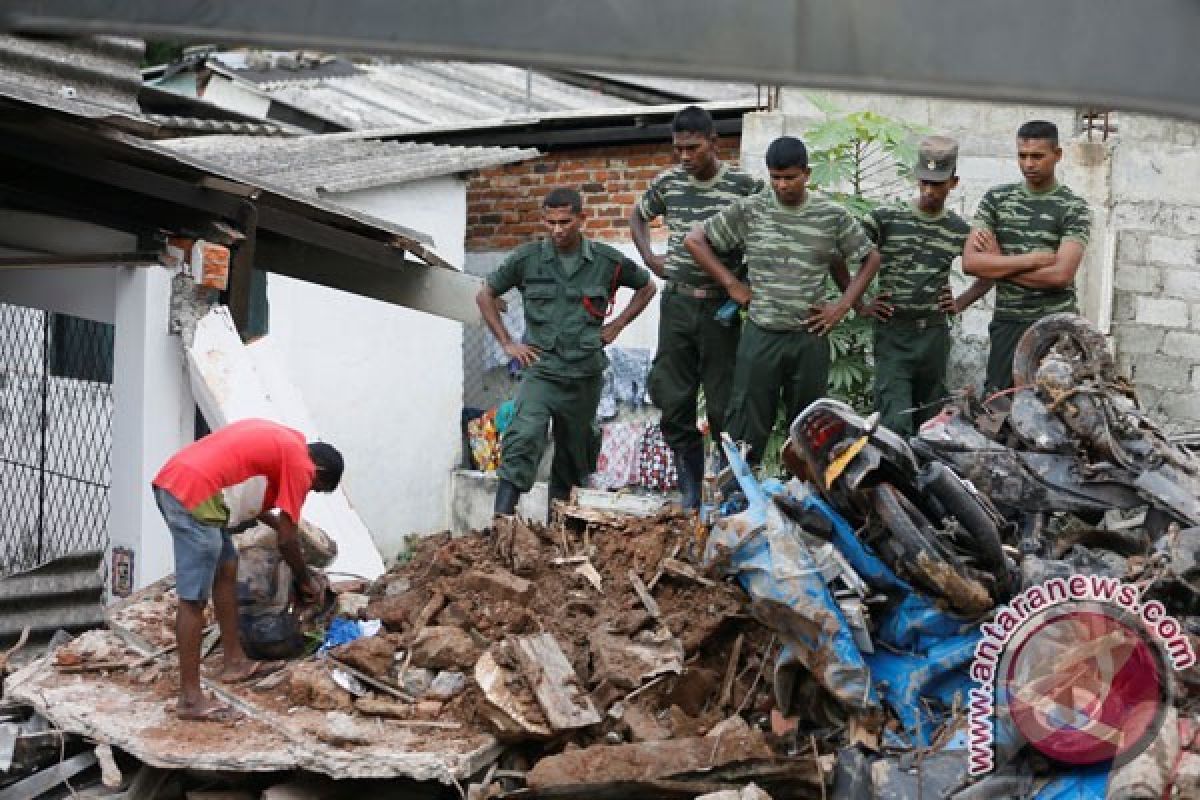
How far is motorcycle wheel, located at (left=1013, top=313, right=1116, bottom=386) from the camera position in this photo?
25.7 feet

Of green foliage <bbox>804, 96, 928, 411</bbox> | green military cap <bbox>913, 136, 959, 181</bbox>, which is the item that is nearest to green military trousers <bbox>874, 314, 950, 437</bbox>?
green foliage <bbox>804, 96, 928, 411</bbox>

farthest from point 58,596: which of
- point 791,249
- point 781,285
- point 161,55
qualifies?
point 161,55

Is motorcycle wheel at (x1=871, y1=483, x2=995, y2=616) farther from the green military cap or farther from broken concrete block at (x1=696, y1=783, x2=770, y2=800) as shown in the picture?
the green military cap

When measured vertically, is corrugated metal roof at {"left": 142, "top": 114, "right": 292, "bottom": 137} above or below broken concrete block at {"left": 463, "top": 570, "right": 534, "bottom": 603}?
above

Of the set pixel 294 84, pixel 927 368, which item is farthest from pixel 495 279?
pixel 294 84

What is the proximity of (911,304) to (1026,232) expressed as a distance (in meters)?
0.76

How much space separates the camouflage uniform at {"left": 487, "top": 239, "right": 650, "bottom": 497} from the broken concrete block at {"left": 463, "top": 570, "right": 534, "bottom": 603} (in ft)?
5.04

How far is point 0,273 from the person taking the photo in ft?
33.2

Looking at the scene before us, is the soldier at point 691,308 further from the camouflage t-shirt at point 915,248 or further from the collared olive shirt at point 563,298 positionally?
the camouflage t-shirt at point 915,248

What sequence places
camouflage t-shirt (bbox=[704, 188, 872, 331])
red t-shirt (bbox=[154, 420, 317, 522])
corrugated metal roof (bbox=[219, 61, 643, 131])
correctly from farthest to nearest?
corrugated metal roof (bbox=[219, 61, 643, 131])
camouflage t-shirt (bbox=[704, 188, 872, 331])
red t-shirt (bbox=[154, 420, 317, 522])

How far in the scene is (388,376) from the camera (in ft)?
45.3

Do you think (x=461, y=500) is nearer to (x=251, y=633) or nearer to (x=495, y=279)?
(x=495, y=279)

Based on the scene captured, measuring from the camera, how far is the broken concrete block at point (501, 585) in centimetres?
802

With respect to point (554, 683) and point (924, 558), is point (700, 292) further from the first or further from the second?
point (924, 558)
